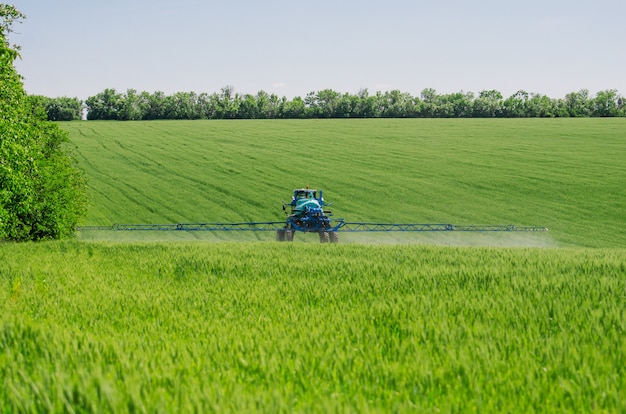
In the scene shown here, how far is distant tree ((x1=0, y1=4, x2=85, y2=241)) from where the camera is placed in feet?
68.3

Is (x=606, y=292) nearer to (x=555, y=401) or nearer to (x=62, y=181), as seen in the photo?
(x=555, y=401)

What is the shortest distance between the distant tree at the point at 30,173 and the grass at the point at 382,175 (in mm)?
7145

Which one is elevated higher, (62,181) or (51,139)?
(51,139)

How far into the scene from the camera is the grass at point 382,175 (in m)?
39.7

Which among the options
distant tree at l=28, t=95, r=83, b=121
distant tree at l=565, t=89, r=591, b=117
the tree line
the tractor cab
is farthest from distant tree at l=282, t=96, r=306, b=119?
the tractor cab

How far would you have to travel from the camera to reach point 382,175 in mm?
50156

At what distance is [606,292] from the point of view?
27.5ft

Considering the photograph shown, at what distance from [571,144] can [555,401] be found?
217 ft

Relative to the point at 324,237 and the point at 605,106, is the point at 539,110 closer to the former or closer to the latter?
the point at 605,106

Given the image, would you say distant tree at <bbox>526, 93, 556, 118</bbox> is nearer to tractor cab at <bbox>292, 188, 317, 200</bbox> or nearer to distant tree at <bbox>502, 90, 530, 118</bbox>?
distant tree at <bbox>502, 90, 530, 118</bbox>

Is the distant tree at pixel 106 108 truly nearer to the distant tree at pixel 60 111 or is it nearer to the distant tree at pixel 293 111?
the distant tree at pixel 60 111

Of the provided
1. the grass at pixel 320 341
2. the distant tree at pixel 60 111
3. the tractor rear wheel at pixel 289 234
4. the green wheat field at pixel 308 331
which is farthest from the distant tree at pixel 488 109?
the grass at pixel 320 341

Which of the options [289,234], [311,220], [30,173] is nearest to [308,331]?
[311,220]

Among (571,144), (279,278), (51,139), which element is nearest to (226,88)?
(571,144)
